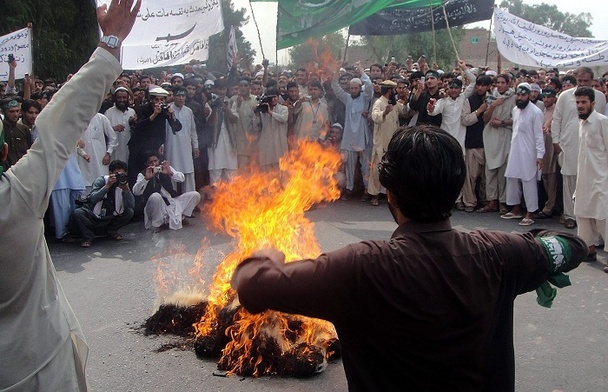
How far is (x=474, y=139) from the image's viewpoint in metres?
9.84

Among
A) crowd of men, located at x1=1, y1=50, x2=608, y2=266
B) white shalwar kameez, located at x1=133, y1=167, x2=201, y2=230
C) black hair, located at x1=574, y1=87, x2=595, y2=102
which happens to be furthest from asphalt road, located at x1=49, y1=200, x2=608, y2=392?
black hair, located at x1=574, y1=87, x2=595, y2=102

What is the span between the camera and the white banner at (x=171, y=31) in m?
10.2

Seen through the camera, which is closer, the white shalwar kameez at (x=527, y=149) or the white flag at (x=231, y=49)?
the white shalwar kameez at (x=527, y=149)

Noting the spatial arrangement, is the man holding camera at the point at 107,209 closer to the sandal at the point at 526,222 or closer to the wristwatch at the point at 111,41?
the sandal at the point at 526,222

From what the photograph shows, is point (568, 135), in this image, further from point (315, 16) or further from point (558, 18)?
point (558, 18)

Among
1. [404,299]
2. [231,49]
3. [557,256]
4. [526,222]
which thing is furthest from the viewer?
[231,49]

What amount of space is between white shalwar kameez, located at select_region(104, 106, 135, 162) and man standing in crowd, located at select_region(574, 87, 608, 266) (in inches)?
272

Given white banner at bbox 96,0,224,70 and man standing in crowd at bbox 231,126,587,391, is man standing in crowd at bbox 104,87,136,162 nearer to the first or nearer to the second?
white banner at bbox 96,0,224,70

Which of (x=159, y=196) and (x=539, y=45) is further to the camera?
(x=539, y=45)

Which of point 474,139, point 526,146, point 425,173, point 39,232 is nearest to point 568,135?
point 526,146

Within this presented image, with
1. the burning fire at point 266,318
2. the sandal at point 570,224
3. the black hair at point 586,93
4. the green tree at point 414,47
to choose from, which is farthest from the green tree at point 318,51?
the green tree at point 414,47

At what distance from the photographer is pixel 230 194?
5.81m

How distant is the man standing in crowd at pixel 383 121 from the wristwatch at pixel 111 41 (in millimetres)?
8277

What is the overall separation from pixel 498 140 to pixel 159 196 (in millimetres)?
5605
